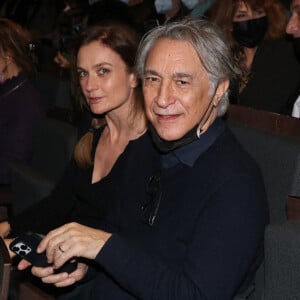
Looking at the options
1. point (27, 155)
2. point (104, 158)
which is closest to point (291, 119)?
point (104, 158)

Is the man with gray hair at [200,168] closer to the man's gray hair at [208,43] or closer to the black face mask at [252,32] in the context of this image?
the man's gray hair at [208,43]

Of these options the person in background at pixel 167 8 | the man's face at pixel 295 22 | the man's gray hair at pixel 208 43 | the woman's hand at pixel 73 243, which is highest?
the man's gray hair at pixel 208 43

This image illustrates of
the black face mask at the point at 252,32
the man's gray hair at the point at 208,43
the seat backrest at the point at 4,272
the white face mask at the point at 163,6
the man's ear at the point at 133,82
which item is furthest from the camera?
the white face mask at the point at 163,6

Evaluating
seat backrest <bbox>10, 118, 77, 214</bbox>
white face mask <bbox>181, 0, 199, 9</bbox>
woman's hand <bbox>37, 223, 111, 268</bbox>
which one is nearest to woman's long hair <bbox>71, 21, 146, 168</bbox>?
seat backrest <bbox>10, 118, 77, 214</bbox>

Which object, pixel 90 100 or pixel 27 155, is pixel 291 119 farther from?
pixel 27 155

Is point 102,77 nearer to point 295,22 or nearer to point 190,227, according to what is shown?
point 190,227

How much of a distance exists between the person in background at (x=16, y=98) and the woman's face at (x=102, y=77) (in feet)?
2.70

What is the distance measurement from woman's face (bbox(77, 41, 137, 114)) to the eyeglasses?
0.60m

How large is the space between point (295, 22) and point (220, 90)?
1.54 metres

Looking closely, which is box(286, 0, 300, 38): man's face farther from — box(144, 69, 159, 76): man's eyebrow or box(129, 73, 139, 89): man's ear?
box(144, 69, 159, 76): man's eyebrow

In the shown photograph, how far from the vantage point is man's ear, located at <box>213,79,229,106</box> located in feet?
5.40

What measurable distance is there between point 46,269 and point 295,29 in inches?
73.3

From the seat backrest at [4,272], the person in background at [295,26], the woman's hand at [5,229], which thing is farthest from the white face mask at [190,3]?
the seat backrest at [4,272]

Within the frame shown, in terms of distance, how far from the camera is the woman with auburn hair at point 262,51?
10.1 ft
